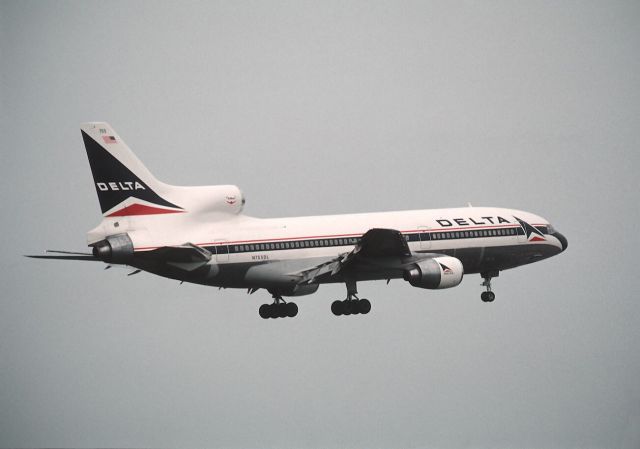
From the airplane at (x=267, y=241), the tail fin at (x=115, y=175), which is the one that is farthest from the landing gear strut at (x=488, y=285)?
the tail fin at (x=115, y=175)

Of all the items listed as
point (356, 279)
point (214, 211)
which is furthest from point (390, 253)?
point (214, 211)

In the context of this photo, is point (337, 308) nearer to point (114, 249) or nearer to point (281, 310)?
point (281, 310)

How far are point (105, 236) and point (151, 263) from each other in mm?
2677

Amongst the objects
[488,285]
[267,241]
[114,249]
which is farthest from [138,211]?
[488,285]

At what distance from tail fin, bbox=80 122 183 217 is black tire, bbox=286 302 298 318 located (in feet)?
35.4

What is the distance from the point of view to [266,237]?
6100cm

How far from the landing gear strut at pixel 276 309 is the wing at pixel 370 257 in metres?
3.92

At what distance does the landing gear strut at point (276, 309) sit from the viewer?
6494 cm

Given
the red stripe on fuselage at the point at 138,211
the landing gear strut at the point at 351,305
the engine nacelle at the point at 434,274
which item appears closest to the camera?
the red stripe on fuselage at the point at 138,211

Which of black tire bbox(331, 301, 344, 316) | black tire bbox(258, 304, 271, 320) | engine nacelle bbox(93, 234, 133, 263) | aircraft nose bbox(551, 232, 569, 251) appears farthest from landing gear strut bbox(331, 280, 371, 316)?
aircraft nose bbox(551, 232, 569, 251)

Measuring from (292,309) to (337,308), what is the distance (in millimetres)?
2621

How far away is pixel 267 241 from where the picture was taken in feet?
200

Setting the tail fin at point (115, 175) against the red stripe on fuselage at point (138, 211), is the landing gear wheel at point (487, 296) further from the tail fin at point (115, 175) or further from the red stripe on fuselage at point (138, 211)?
the tail fin at point (115, 175)

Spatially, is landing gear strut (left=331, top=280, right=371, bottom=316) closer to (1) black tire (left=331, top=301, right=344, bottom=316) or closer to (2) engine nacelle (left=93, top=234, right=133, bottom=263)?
(1) black tire (left=331, top=301, right=344, bottom=316)
